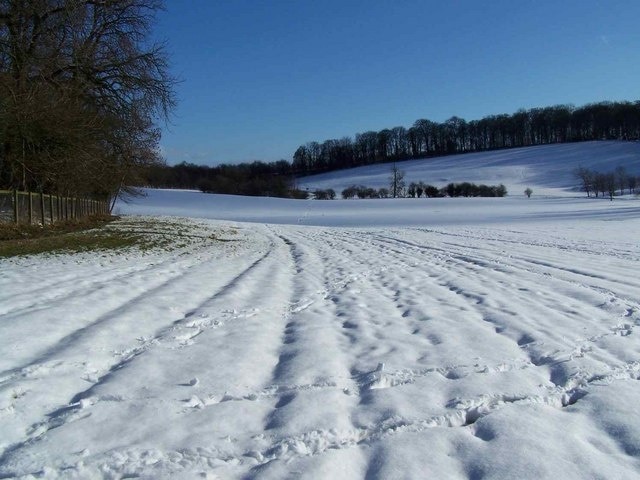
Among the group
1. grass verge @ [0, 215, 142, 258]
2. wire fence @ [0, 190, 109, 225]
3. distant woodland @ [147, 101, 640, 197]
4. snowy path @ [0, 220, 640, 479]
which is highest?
distant woodland @ [147, 101, 640, 197]

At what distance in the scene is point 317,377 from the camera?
4.27 m

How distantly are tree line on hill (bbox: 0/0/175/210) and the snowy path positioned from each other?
9.70 metres

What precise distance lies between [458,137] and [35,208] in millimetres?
133284

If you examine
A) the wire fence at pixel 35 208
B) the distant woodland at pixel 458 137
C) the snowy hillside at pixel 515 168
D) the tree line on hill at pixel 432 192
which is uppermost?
the distant woodland at pixel 458 137

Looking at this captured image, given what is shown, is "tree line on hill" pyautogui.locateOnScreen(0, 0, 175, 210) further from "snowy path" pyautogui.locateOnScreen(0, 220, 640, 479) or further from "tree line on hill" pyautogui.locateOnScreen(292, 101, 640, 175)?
"tree line on hill" pyautogui.locateOnScreen(292, 101, 640, 175)

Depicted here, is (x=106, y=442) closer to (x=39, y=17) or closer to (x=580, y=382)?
(x=580, y=382)

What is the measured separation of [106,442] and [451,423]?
2.21 m

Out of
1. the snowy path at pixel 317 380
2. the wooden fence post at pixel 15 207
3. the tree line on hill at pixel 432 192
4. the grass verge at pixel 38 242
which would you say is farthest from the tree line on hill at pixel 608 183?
the snowy path at pixel 317 380

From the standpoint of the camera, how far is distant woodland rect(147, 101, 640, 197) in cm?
12650

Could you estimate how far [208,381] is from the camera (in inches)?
164

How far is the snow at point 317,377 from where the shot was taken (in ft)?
9.81

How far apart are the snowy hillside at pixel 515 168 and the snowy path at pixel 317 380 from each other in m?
89.2

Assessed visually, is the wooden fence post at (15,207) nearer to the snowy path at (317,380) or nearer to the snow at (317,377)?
the snow at (317,377)

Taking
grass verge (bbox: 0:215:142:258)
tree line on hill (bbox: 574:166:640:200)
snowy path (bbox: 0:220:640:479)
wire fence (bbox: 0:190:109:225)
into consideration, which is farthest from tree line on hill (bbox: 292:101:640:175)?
snowy path (bbox: 0:220:640:479)
